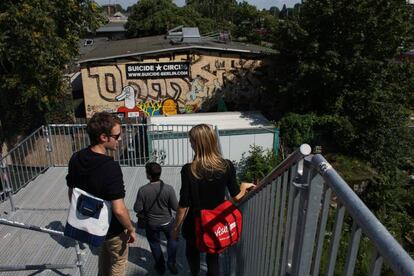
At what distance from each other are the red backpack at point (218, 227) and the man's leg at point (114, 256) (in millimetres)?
730

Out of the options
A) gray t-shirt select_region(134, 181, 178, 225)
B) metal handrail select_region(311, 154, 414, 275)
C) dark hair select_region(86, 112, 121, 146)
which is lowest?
gray t-shirt select_region(134, 181, 178, 225)

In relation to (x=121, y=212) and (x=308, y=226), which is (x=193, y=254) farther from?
(x=308, y=226)

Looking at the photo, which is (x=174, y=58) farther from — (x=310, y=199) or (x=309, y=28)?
(x=310, y=199)

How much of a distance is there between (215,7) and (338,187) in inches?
2375

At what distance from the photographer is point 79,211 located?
124 inches

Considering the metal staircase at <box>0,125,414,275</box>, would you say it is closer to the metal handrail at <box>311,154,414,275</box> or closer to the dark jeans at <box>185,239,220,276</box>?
the metal handrail at <box>311,154,414,275</box>

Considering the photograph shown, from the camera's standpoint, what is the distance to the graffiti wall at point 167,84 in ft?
63.8

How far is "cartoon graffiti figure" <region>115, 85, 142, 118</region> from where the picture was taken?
784 inches

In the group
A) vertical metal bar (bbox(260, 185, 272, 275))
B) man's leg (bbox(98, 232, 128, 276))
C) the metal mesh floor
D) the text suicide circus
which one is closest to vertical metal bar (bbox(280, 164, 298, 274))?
vertical metal bar (bbox(260, 185, 272, 275))

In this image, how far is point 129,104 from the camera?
66.1 ft

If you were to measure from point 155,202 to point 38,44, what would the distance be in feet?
32.0

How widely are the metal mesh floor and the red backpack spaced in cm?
154

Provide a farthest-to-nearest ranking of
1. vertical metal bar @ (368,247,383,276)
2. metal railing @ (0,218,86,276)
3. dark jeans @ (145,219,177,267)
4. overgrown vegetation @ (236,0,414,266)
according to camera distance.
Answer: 1. overgrown vegetation @ (236,0,414,266)
2. dark jeans @ (145,219,177,267)
3. metal railing @ (0,218,86,276)
4. vertical metal bar @ (368,247,383,276)

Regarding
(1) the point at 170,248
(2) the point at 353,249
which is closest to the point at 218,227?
(1) the point at 170,248
